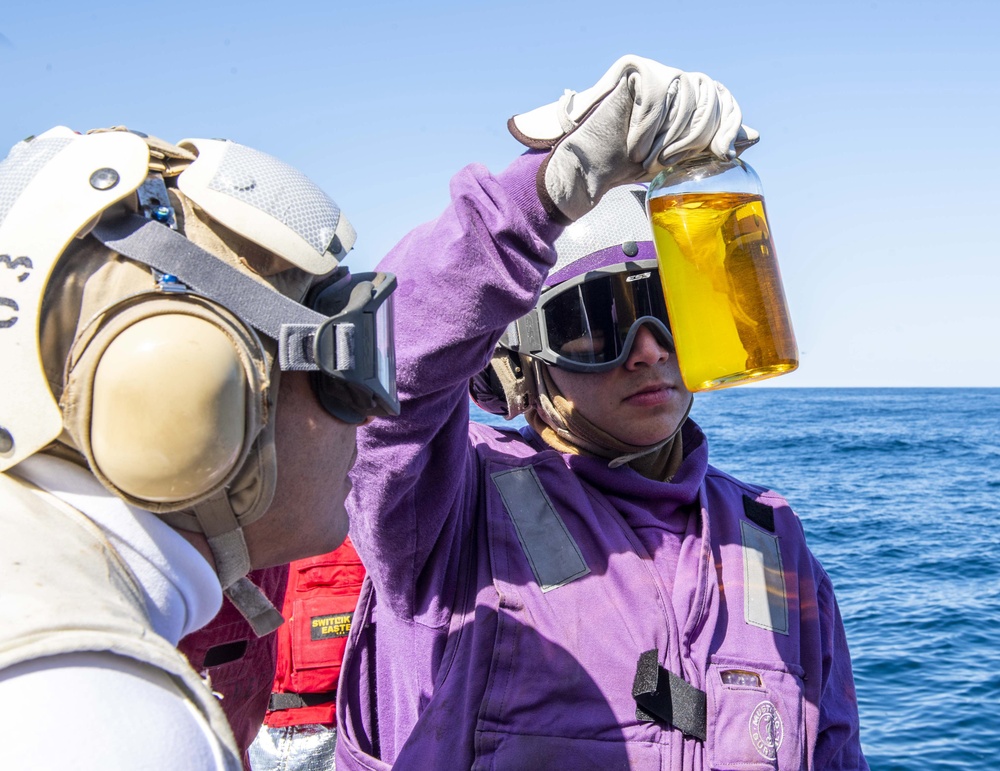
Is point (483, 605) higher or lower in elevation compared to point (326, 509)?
lower

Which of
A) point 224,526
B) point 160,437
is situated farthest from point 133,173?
point 224,526

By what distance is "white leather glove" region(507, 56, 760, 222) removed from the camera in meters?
1.83

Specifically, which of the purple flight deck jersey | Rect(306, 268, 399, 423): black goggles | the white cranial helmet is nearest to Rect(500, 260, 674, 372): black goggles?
the purple flight deck jersey

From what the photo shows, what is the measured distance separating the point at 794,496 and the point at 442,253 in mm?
18305

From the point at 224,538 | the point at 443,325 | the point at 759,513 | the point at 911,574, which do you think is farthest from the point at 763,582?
the point at 911,574

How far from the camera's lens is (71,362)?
43.7 inches

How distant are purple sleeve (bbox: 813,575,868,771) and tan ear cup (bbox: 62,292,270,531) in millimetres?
1860

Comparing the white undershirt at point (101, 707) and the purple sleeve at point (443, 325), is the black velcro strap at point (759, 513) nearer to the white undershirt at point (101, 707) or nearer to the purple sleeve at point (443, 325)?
the purple sleeve at point (443, 325)

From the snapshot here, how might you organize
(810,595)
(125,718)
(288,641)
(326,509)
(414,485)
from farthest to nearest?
1. (288,641)
2. (810,595)
3. (414,485)
4. (326,509)
5. (125,718)

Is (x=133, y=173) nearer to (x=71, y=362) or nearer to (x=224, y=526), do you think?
(x=71, y=362)

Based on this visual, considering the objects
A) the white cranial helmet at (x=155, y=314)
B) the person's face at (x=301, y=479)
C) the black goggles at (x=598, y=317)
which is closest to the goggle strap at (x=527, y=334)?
the black goggles at (x=598, y=317)

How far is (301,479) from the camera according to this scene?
141 centimetres

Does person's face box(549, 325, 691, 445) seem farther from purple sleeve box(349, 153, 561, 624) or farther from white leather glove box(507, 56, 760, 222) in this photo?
white leather glove box(507, 56, 760, 222)

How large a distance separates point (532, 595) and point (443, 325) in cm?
74
